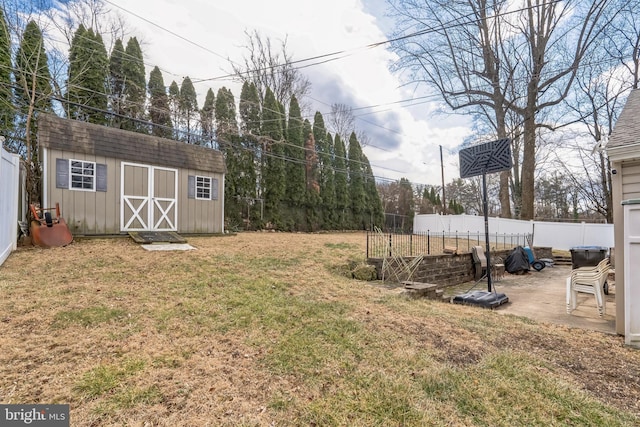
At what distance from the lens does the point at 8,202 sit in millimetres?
5453

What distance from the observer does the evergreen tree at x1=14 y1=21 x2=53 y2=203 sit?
769 cm

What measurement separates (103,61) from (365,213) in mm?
15643

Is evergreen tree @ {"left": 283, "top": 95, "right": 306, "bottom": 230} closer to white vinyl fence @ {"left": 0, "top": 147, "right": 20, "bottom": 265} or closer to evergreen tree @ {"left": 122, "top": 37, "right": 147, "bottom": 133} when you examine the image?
evergreen tree @ {"left": 122, "top": 37, "right": 147, "bottom": 133}

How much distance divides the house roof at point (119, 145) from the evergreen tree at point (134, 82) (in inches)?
163

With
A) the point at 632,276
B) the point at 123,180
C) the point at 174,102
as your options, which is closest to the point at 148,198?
the point at 123,180

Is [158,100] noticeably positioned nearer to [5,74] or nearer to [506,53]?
[5,74]

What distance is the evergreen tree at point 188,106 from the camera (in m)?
13.6

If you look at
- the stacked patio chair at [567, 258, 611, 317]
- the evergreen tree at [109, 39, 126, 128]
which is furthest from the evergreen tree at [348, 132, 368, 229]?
the stacked patio chair at [567, 258, 611, 317]

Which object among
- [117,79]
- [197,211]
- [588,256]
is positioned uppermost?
[117,79]

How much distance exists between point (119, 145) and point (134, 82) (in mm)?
5713

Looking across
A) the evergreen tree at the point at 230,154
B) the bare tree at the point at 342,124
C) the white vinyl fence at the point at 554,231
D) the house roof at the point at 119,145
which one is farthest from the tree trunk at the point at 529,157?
the house roof at the point at 119,145

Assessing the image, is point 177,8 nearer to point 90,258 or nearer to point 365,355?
point 90,258

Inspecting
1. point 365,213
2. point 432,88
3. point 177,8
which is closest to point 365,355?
point 177,8

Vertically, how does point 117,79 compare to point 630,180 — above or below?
above
